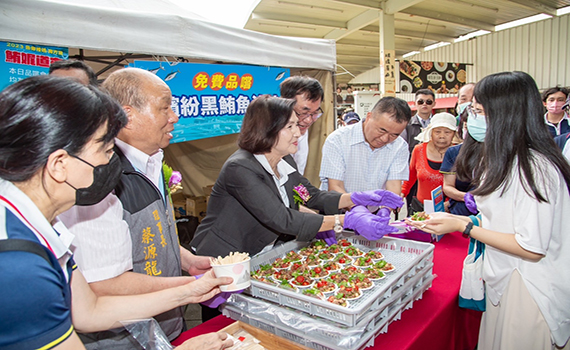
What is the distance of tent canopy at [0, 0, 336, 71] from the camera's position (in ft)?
7.66

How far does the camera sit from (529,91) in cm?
154

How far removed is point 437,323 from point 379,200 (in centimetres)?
90

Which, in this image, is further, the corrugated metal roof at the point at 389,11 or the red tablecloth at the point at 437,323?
the corrugated metal roof at the point at 389,11

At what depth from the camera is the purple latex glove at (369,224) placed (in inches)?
72.9

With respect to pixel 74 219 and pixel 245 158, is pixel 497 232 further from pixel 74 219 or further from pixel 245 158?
pixel 74 219

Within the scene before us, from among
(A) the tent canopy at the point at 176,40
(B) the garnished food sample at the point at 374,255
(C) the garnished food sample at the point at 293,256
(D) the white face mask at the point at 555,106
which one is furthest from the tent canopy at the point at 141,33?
(D) the white face mask at the point at 555,106

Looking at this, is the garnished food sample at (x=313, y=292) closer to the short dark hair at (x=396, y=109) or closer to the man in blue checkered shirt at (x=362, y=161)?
the man in blue checkered shirt at (x=362, y=161)

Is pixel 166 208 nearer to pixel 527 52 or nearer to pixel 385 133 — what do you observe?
pixel 385 133

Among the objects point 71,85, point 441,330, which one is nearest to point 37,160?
point 71,85

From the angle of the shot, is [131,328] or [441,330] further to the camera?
[441,330]

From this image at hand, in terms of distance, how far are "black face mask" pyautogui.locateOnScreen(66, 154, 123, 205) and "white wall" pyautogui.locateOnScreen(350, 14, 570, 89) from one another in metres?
14.1

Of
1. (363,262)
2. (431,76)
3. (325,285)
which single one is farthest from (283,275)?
(431,76)

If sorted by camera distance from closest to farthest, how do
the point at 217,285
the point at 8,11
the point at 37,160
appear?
1. the point at 37,160
2. the point at 217,285
3. the point at 8,11

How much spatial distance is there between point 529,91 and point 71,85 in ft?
5.81
